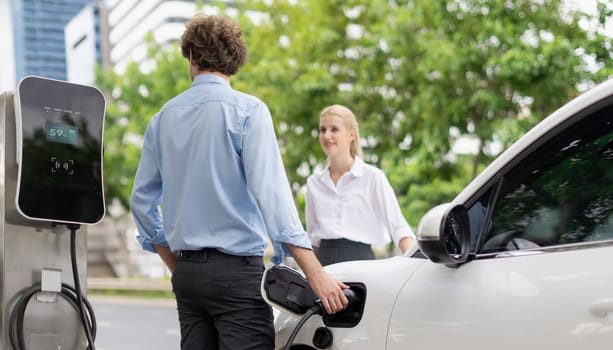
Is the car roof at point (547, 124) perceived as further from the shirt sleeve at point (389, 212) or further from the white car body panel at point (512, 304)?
the shirt sleeve at point (389, 212)

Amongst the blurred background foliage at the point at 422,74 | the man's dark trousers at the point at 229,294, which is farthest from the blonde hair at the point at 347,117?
the blurred background foliage at the point at 422,74

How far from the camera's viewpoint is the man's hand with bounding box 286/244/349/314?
2646mm

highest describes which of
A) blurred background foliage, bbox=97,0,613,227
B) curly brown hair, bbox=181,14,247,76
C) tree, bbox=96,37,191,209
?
tree, bbox=96,37,191,209

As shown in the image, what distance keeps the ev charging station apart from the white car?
1106 millimetres

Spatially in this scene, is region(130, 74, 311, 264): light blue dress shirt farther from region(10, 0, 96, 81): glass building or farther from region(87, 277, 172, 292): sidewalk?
region(87, 277, 172, 292): sidewalk

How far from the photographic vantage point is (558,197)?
2.31m

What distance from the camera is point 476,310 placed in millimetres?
2334

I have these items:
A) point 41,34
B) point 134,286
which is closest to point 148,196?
point 41,34

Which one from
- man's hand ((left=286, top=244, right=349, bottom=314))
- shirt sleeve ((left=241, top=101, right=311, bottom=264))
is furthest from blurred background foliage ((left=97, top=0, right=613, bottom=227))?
man's hand ((left=286, top=244, right=349, bottom=314))

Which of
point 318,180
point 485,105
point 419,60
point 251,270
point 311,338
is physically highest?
point 419,60

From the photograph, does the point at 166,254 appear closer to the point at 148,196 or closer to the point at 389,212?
the point at 148,196

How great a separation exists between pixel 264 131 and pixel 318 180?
63.1 inches

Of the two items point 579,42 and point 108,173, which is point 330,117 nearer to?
point 579,42

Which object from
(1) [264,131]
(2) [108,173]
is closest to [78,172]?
(1) [264,131]
